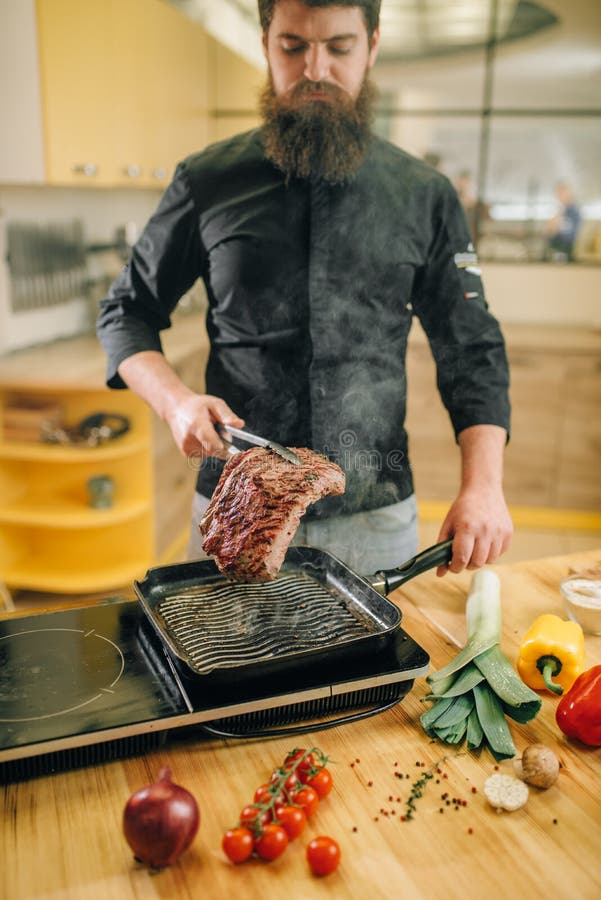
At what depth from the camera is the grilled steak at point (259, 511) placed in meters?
1.22

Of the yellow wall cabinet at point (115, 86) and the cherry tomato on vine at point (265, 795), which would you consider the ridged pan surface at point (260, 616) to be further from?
the yellow wall cabinet at point (115, 86)

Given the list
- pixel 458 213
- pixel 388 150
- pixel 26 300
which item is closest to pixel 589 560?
pixel 458 213

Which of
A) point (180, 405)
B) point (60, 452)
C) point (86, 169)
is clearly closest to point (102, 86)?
point (86, 169)

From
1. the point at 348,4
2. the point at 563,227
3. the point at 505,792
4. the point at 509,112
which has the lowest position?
the point at 505,792

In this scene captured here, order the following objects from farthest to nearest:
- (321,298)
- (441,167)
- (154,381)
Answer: (441,167) < (321,298) < (154,381)

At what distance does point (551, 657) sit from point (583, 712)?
16 centimetres

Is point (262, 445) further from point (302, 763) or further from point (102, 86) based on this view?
point (102, 86)

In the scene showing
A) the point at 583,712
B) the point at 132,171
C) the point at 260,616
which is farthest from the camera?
the point at 132,171

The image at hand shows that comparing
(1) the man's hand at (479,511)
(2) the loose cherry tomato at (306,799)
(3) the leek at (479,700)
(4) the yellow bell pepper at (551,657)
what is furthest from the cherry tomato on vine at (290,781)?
(1) the man's hand at (479,511)

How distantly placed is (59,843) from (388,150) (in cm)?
153

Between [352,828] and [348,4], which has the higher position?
[348,4]

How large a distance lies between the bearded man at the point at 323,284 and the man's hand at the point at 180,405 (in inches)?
0.5

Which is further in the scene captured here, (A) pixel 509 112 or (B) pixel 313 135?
(A) pixel 509 112

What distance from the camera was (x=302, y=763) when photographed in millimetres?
960
